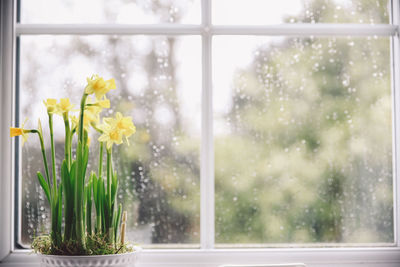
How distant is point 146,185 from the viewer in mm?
1559

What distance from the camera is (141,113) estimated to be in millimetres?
1578

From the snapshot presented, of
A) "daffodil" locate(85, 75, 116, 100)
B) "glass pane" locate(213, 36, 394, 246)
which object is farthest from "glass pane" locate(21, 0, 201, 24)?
"daffodil" locate(85, 75, 116, 100)

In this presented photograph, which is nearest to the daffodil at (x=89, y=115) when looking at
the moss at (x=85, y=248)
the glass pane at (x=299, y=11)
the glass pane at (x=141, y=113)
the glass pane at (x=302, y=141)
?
the glass pane at (x=141, y=113)

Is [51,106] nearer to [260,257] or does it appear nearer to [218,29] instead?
[218,29]

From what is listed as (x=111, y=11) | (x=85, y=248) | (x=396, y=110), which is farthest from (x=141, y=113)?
(x=396, y=110)

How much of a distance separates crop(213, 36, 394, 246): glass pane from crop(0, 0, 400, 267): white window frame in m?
0.03

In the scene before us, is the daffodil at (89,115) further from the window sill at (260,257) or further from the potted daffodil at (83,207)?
the window sill at (260,257)

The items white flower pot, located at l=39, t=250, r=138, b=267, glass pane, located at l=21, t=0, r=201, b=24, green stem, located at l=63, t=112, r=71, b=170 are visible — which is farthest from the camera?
glass pane, located at l=21, t=0, r=201, b=24

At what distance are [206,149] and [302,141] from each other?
1.17 ft

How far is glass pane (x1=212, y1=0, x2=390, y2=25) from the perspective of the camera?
1629mm

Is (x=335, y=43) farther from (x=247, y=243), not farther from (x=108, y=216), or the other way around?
(x=108, y=216)

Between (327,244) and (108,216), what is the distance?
79 centimetres

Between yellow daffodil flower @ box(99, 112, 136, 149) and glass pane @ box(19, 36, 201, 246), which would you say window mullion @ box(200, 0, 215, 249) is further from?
yellow daffodil flower @ box(99, 112, 136, 149)

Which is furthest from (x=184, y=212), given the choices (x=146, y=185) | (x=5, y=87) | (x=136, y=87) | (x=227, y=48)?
(x=5, y=87)
